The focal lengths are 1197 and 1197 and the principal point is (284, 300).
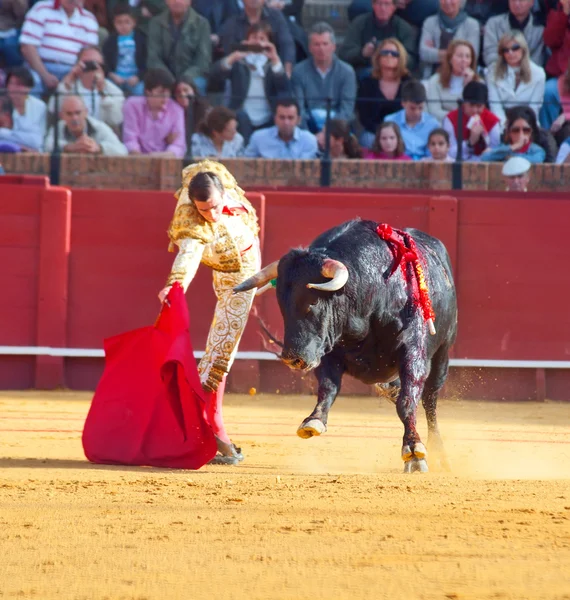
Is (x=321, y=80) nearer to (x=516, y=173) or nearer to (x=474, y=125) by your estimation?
(x=474, y=125)

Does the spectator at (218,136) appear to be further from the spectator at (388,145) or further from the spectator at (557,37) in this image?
the spectator at (557,37)

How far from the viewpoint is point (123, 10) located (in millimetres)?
9672

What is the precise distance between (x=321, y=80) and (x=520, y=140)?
5.21ft

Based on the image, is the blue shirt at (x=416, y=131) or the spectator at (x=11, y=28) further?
the spectator at (x=11, y=28)

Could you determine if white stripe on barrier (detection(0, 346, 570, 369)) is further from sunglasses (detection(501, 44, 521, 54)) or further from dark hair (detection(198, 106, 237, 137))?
sunglasses (detection(501, 44, 521, 54))

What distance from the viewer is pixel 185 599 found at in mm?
2676

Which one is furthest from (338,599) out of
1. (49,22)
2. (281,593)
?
(49,22)

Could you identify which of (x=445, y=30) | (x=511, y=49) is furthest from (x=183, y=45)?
(x=511, y=49)

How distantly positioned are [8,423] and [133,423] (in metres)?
1.68

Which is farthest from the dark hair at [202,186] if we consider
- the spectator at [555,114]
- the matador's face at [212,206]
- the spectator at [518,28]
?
the spectator at [518,28]

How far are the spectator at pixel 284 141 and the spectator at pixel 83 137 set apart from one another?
1.00 m

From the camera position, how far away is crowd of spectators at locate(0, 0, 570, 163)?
28.8ft

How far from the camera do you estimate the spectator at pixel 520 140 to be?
8.70m

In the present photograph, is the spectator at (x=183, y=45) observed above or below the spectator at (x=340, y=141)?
above
